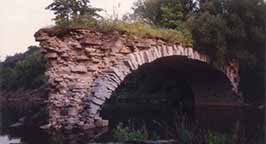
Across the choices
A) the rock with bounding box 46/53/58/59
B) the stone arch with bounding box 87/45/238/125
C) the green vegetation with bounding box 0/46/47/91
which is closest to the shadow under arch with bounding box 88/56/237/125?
the stone arch with bounding box 87/45/238/125

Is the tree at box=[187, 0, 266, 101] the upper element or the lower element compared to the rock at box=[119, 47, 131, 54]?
upper

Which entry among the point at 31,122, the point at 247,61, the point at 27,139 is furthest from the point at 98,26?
the point at 247,61

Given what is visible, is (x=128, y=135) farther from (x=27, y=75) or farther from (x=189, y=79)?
(x=27, y=75)

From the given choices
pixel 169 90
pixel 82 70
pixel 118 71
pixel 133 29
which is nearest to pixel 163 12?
pixel 133 29

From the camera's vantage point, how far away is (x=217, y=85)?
22766 mm

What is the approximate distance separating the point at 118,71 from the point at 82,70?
1325 millimetres

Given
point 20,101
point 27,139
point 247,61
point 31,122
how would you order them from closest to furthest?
point 27,139
point 31,122
point 247,61
point 20,101

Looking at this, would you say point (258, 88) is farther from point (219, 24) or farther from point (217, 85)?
point (219, 24)

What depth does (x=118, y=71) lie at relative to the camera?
47.8 feet

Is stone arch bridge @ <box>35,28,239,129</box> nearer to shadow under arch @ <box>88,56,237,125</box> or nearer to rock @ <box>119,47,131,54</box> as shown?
rock @ <box>119,47,131,54</box>

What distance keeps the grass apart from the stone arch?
0.38m

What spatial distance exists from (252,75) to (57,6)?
42.1 ft

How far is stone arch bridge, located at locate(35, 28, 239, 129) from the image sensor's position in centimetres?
1350

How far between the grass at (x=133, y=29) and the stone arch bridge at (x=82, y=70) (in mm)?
173
